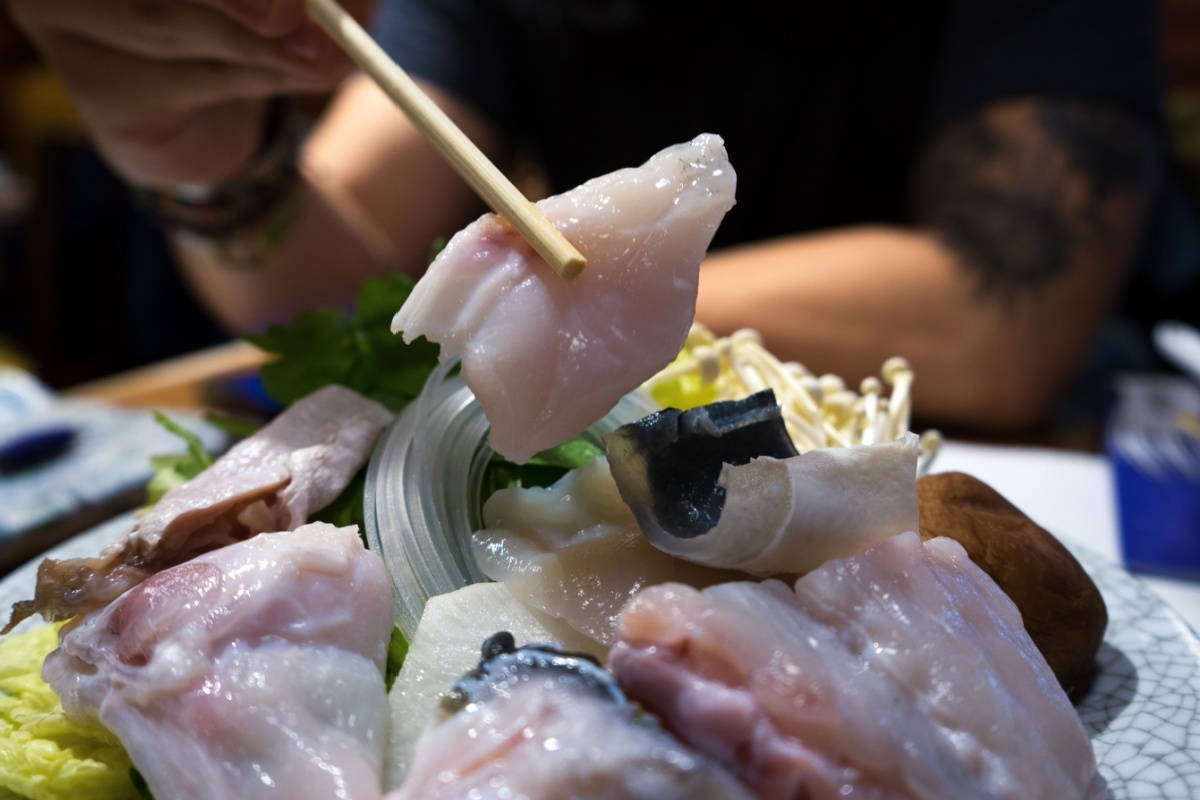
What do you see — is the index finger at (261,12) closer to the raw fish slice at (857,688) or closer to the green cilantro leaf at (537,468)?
the green cilantro leaf at (537,468)

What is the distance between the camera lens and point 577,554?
0.84 metres

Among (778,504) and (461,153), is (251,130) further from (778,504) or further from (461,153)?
(778,504)

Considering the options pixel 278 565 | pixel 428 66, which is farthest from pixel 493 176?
pixel 428 66

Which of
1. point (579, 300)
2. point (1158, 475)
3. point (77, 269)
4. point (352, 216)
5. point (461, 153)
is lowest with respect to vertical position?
point (77, 269)

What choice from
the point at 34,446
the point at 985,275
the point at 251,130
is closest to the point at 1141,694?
the point at 985,275

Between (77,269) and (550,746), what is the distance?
517 centimetres

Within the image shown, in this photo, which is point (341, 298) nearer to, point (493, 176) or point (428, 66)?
point (428, 66)

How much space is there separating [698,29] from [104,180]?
11.4 feet

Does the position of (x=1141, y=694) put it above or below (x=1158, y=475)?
above

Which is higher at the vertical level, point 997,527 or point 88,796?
point 997,527

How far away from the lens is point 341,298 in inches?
110

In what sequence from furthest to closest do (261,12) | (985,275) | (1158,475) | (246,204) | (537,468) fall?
1. (985,275)
2. (246,204)
3. (1158,475)
4. (261,12)
5. (537,468)

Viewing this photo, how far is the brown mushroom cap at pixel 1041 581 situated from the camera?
921mm

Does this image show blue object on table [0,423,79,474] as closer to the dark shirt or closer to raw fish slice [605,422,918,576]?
the dark shirt
